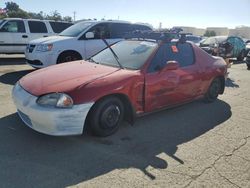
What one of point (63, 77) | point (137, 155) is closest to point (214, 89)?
point (137, 155)

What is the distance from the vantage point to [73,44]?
8.81 m

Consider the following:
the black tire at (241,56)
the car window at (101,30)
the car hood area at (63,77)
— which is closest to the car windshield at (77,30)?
the car window at (101,30)

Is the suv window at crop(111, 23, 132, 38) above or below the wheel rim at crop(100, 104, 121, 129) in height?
above

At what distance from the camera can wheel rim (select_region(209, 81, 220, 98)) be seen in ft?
21.3

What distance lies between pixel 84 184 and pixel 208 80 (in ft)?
13.2

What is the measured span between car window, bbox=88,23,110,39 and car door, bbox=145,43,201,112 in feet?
14.0

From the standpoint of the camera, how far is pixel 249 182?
3.36 m

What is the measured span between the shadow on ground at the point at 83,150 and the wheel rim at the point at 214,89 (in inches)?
53.9

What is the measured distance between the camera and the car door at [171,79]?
4.76m

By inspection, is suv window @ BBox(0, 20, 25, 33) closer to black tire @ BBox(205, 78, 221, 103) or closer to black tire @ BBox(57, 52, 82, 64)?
black tire @ BBox(57, 52, 82, 64)

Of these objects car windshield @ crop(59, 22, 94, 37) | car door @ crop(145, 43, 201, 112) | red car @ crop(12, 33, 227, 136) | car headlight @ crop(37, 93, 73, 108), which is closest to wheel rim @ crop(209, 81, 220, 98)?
red car @ crop(12, 33, 227, 136)

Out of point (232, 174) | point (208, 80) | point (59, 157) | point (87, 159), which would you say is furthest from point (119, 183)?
point (208, 80)

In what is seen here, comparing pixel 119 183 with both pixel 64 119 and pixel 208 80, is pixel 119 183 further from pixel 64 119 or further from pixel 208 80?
pixel 208 80

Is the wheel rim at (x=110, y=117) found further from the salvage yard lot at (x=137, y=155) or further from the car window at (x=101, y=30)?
the car window at (x=101, y=30)
